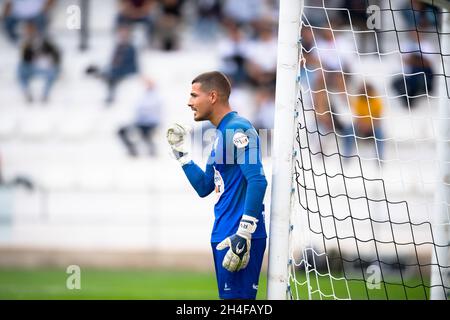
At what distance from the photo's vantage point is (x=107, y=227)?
1128 cm

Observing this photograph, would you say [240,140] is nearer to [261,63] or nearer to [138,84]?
[261,63]

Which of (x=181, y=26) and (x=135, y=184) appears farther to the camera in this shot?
(x=181, y=26)

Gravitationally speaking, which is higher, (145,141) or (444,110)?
(145,141)

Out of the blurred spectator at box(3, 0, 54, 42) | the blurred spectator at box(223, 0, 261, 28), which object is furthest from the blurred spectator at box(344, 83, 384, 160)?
the blurred spectator at box(3, 0, 54, 42)

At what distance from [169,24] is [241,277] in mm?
8776

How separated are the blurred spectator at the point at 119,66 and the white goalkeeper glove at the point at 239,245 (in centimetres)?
823

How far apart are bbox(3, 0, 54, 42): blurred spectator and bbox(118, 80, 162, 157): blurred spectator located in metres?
2.47

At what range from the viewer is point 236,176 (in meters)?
5.25

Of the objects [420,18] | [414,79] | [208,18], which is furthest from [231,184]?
[208,18]

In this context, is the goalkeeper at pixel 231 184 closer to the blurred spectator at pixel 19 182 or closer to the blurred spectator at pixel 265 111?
the blurred spectator at pixel 265 111

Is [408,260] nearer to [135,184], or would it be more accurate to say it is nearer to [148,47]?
[135,184]
